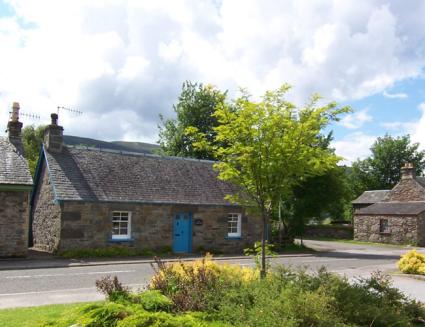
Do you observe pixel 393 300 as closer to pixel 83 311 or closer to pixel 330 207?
pixel 83 311

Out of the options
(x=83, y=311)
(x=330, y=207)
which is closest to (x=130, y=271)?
(x=83, y=311)

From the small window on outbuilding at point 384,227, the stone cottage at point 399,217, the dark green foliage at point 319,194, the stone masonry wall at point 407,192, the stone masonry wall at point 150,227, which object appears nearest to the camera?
the stone masonry wall at point 150,227

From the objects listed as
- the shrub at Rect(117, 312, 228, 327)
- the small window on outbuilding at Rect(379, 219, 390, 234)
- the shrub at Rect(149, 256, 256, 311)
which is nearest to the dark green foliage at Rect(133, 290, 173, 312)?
the shrub at Rect(149, 256, 256, 311)

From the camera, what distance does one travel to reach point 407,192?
1797 inches

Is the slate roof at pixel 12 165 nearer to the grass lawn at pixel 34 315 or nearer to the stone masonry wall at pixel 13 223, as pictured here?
the stone masonry wall at pixel 13 223

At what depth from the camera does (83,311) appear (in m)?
7.30

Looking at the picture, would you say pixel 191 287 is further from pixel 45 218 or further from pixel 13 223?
pixel 45 218

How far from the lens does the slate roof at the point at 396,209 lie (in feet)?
135

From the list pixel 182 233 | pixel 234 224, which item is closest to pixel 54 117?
pixel 182 233

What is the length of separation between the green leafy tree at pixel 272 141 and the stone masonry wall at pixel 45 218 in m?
14.6

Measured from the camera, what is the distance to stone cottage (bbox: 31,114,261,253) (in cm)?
2281

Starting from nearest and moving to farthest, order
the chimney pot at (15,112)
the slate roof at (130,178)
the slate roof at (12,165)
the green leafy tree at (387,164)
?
the slate roof at (12,165), the slate roof at (130,178), the chimney pot at (15,112), the green leafy tree at (387,164)

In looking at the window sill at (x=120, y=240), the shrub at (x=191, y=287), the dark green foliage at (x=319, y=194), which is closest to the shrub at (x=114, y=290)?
the shrub at (x=191, y=287)

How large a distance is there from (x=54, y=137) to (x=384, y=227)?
31921 mm
